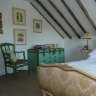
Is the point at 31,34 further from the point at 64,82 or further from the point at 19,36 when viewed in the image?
the point at 64,82

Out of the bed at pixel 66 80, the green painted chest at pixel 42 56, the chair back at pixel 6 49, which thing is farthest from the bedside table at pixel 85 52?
the bed at pixel 66 80

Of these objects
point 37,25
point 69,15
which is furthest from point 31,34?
point 69,15

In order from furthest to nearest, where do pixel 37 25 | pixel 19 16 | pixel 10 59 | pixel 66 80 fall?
1. pixel 37 25
2. pixel 19 16
3. pixel 10 59
4. pixel 66 80

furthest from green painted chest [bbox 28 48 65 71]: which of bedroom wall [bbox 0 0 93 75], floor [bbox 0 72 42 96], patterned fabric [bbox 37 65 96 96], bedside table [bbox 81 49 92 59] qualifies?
patterned fabric [bbox 37 65 96 96]

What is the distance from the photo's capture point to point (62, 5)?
19.3ft

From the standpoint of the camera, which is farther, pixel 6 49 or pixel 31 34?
pixel 31 34

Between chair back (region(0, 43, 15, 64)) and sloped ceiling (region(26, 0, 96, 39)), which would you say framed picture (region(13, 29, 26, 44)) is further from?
sloped ceiling (region(26, 0, 96, 39))

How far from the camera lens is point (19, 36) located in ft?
20.4

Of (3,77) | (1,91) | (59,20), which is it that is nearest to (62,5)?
(59,20)

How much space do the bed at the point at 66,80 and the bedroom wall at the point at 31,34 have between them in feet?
9.49

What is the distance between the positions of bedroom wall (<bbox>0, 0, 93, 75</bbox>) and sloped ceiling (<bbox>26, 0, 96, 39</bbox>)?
0.19 m

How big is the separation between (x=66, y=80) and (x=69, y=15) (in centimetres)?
386

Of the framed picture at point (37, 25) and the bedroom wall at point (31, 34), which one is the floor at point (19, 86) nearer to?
the bedroom wall at point (31, 34)

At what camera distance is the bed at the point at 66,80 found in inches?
90.4
